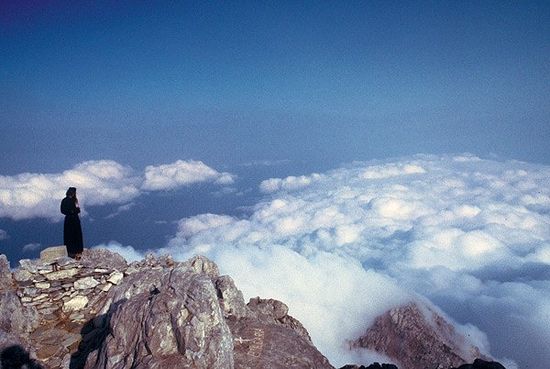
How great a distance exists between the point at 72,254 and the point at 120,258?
282 cm

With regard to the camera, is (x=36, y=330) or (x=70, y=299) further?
(x=70, y=299)

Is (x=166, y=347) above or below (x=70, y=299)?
above

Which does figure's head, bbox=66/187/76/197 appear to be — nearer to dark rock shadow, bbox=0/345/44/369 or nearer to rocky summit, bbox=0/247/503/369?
rocky summit, bbox=0/247/503/369

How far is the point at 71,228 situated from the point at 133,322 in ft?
39.7

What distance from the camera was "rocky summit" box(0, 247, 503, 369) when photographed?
11.6 m

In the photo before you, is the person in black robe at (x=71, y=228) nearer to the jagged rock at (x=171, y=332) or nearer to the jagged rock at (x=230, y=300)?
the jagged rock at (x=230, y=300)

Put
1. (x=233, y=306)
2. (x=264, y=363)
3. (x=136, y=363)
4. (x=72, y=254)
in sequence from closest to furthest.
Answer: (x=136, y=363), (x=264, y=363), (x=233, y=306), (x=72, y=254)

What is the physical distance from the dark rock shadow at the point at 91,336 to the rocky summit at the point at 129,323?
0.04 meters

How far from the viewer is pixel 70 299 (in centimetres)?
1695

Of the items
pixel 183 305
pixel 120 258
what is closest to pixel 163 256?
pixel 120 258

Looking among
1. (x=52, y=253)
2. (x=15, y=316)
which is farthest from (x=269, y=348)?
(x=52, y=253)

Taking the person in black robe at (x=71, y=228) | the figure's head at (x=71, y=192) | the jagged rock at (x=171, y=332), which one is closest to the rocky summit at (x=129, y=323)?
the jagged rock at (x=171, y=332)

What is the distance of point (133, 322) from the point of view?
40.1ft

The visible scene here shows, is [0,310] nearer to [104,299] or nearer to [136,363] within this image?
[104,299]
